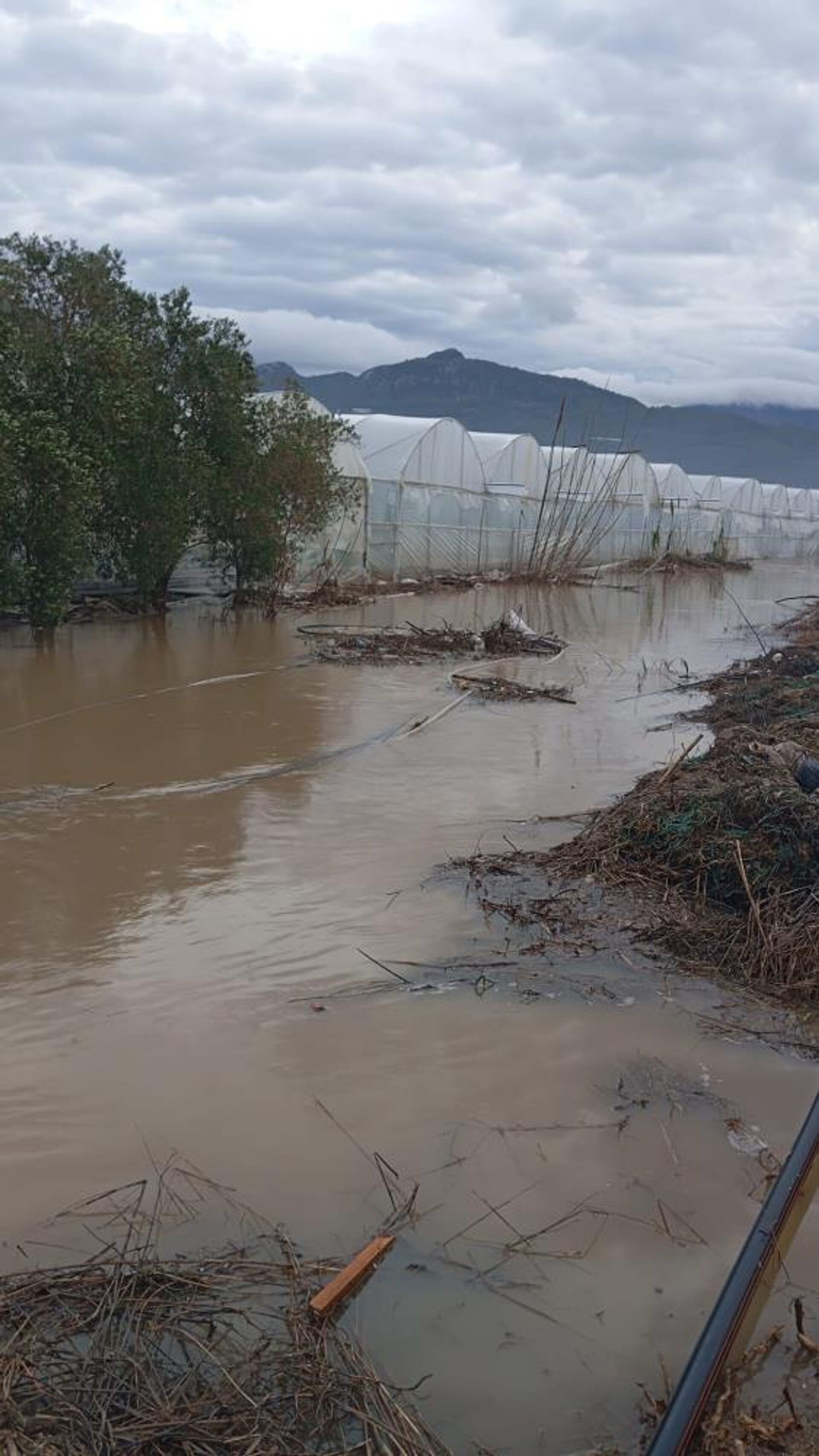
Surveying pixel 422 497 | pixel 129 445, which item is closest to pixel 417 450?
pixel 422 497

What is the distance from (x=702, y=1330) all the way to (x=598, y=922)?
2939 millimetres

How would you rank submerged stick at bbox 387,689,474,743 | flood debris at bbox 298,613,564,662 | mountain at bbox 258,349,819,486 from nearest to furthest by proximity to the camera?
1. submerged stick at bbox 387,689,474,743
2. flood debris at bbox 298,613,564,662
3. mountain at bbox 258,349,819,486

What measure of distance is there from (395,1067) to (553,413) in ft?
371

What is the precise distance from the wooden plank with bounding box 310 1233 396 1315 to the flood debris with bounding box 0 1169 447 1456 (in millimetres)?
35

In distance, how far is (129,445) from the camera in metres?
15.3

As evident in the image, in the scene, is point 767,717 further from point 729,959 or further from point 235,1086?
point 235,1086

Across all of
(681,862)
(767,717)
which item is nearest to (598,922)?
(681,862)

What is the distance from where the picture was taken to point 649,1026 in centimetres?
462

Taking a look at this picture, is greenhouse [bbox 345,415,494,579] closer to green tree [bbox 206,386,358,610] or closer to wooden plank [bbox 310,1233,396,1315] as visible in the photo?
green tree [bbox 206,386,358,610]

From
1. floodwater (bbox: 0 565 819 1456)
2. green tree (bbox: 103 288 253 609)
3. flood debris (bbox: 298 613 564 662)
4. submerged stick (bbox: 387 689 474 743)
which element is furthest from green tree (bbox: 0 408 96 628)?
submerged stick (bbox: 387 689 474 743)

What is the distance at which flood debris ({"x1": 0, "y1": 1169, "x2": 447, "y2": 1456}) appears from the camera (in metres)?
2.45

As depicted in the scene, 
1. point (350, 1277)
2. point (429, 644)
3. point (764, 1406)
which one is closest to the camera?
point (764, 1406)

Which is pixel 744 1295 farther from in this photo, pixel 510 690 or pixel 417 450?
pixel 417 450

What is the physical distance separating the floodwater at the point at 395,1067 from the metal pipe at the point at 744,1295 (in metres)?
0.16
